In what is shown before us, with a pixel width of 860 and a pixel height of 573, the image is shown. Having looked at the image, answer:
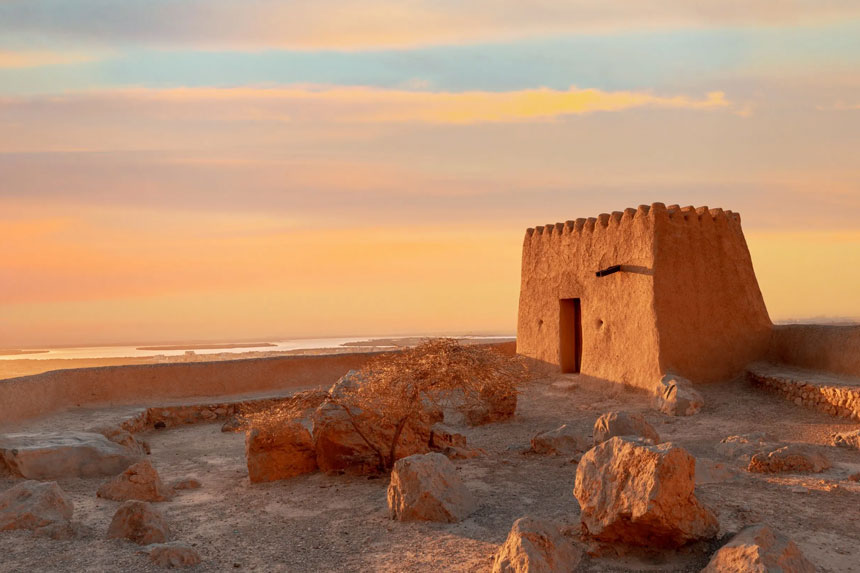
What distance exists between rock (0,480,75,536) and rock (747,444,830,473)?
8196 millimetres

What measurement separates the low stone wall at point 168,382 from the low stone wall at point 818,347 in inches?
411

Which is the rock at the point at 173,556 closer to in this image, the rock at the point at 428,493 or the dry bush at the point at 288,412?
the rock at the point at 428,493

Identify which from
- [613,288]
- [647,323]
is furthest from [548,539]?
[613,288]

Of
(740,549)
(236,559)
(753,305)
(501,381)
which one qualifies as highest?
(753,305)

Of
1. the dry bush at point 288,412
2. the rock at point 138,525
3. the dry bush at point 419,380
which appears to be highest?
the dry bush at point 419,380

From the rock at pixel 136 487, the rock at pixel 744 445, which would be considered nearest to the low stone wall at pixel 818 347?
the rock at pixel 744 445

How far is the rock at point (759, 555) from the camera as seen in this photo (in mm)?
5279

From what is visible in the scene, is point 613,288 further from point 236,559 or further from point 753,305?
point 236,559

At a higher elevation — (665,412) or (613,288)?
(613,288)

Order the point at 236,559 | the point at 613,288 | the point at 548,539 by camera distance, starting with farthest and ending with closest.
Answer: the point at 613,288
the point at 236,559
the point at 548,539

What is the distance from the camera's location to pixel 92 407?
15.4 metres

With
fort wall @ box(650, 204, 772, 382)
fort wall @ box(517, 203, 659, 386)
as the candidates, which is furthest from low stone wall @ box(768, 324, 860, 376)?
fort wall @ box(517, 203, 659, 386)

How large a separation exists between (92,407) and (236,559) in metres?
10.3

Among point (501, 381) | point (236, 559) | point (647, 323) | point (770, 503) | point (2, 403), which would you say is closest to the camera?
point (236, 559)
